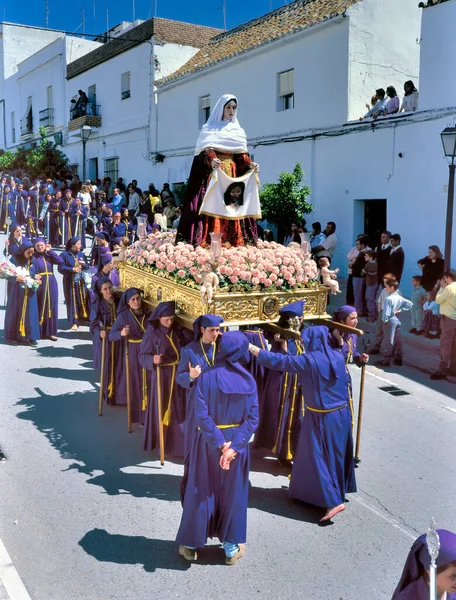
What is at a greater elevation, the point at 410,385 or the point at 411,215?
the point at 411,215

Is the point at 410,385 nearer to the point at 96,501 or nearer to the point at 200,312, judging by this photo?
the point at 200,312

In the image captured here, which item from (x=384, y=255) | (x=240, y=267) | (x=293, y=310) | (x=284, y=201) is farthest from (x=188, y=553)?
(x=284, y=201)

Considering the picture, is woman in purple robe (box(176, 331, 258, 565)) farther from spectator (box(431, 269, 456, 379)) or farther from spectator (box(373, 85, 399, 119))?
spectator (box(373, 85, 399, 119))

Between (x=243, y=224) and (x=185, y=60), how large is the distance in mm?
18274

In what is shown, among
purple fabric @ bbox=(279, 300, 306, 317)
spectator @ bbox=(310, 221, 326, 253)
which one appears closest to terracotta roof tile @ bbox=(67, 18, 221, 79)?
spectator @ bbox=(310, 221, 326, 253)

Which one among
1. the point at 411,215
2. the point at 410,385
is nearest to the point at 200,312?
the point at 410,385

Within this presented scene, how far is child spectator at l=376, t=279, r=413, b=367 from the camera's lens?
998cm

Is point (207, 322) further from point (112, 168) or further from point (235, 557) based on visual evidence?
point (112, 168)

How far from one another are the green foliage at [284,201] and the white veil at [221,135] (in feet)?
25.9

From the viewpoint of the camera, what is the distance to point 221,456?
4.52 meters

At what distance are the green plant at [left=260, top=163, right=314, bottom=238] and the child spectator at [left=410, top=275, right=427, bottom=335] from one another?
476cm

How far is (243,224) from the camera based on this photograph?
7582mm

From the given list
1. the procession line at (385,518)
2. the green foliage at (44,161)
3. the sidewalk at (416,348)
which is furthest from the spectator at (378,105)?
the green foliage at (44,161)

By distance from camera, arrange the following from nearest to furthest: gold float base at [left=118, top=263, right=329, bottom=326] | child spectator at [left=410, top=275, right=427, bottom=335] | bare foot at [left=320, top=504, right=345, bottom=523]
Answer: bare foot at [left=320, top=504, right=345, bottom=523]
gold float base at [left=118, top=263, right=329, bottom=326]
child spectator at [left=410, top=275, right=427, bottom=335]
